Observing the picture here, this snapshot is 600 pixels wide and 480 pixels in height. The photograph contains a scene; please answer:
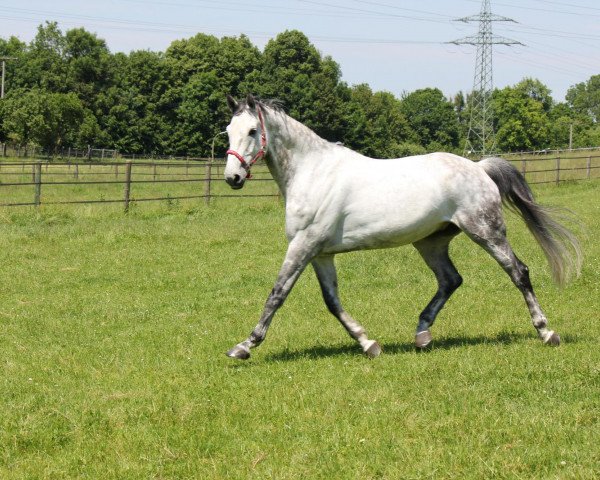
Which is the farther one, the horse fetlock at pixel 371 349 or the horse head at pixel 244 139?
the horse fetlock at pixel 371 349

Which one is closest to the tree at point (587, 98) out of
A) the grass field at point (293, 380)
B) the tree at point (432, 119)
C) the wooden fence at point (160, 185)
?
the tree at point (432, 119)

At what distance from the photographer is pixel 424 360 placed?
6.78 m

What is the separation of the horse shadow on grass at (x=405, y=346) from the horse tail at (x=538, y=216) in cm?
68

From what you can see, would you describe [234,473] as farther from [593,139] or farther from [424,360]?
[593,139]

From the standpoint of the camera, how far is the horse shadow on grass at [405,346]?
7.30 metres

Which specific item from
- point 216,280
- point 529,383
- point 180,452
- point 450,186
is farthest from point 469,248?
point 180,452

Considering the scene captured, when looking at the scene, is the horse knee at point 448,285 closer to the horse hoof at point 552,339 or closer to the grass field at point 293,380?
the grass field at point 293,380

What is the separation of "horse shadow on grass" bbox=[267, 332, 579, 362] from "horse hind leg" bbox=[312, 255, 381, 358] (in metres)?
0.24

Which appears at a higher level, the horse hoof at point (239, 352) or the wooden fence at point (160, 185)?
the wooden fence at point (160, 185)

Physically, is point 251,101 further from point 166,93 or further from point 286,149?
point 166,93

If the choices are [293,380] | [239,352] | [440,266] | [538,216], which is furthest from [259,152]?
[538,216]

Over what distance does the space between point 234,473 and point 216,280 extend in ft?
25.5

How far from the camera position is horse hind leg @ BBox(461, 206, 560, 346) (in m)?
7.12

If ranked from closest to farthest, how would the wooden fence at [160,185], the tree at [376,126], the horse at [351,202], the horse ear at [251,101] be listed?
the horse ear at [251,101], the horse at [351,202], the wooden fence at [160,185], the tree at [376,126]
